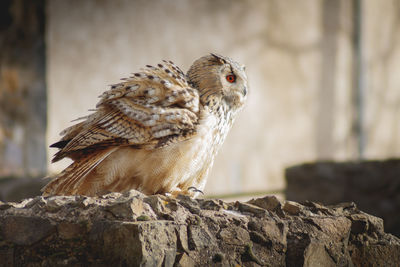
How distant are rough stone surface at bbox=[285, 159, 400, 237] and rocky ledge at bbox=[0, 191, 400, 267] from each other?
11.8ft

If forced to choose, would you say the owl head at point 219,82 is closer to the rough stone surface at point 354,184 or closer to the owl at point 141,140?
the owl at point 141,140

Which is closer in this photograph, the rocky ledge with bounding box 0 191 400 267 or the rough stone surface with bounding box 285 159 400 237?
the rocky ledge with bounding box 0 191 400 267

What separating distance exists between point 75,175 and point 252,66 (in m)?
4.67

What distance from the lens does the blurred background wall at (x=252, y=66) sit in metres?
4.82

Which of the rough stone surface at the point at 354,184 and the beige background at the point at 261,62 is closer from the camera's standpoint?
the beige background at the point at 261,62

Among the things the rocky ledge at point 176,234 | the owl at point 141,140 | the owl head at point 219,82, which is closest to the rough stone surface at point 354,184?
the owl head at point 219,82

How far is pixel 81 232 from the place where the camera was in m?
1.69

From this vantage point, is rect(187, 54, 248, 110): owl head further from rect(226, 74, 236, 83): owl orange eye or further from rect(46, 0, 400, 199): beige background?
rect(46, 0, 400, 199): beige background

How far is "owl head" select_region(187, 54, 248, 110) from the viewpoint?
99.0 inches

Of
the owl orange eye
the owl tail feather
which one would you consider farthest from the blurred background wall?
the owl orange eye

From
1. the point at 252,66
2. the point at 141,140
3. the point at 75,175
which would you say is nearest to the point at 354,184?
the point at 252,66

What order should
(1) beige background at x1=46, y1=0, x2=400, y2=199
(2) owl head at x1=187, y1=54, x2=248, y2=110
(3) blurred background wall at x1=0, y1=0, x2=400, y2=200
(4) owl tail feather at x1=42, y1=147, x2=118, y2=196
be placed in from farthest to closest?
1. (1) beige background at x1=46, y1=0, x2=400, y2=199
2. (3) blurred background wall at x1=0, y1=0, x2=400, y2=200
3. (2) owl head at x1=187, y1=54, x2=248, y2=110
4. (4) owl tail feather at x1=42, y1=147, x2=118, y2=196

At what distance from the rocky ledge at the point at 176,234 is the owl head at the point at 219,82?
617 millimetres

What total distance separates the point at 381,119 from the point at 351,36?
5.26 ft
